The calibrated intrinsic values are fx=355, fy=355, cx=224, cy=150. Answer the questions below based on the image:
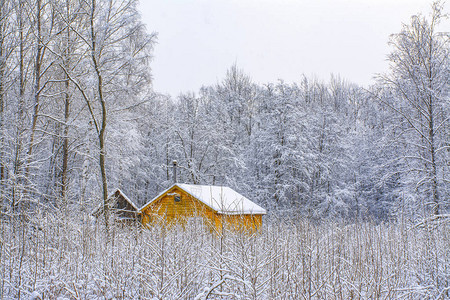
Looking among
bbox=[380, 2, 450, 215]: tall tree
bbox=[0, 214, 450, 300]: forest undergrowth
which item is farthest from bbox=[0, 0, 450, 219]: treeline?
bbox=[0, 214, 450, 300]: forest undergrowth

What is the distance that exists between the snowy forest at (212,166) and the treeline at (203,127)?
0.10 meters

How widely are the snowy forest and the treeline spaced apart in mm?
103

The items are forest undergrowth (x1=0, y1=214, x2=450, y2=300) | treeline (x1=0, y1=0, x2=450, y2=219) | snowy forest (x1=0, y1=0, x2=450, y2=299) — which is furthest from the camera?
treeline (x1=0, y1=0, x2=450, y2=219)

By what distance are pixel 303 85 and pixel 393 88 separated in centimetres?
1726

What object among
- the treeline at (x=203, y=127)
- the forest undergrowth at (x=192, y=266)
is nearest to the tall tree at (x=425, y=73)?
the treeline at (x=203, y=127)

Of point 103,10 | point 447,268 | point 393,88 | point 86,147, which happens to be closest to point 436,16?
point 393,88

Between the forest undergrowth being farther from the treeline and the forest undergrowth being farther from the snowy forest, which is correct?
the treeline

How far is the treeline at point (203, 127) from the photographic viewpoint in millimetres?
12297

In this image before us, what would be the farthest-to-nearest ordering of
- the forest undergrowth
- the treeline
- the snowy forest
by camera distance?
1. the treeline
2. the snowy forest
3. the forest undergrowth

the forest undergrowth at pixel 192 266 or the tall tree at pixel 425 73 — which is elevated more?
the tall tree at pixel 425 73

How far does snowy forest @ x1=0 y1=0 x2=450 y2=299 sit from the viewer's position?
4.87 m

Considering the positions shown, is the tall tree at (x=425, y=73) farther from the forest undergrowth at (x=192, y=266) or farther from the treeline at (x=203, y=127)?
the forest undergrowth at (x=192, y=266)

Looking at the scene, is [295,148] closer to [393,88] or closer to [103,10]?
[393,88]

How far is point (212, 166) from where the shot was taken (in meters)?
25.1
